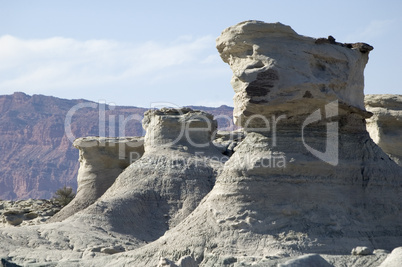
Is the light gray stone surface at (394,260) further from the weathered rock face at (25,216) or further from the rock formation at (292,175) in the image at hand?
the weathered rock face at (25,216)

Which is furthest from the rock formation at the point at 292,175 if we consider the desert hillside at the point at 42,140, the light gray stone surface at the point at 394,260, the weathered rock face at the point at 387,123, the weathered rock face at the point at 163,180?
the desert hillside at the point at 42,140

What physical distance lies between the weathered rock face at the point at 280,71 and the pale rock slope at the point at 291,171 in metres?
0.02

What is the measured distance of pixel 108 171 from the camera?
85.2 feet

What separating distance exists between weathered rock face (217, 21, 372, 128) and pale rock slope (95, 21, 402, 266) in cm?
2

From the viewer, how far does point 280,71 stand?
42.3 ft

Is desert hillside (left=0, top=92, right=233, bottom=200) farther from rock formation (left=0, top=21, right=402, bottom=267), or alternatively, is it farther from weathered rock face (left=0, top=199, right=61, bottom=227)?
rock formation (left=0, top=21, right=402, bottom=267)

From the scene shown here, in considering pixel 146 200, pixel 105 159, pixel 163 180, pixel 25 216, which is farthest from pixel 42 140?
pixel 146 200

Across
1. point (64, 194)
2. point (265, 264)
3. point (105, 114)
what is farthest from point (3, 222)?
point (105, 114)

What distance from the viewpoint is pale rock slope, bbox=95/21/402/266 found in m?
12.4

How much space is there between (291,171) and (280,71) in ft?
5.12

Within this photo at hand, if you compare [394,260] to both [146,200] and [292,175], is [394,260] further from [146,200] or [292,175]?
[146,200]

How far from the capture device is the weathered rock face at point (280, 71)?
13.0m

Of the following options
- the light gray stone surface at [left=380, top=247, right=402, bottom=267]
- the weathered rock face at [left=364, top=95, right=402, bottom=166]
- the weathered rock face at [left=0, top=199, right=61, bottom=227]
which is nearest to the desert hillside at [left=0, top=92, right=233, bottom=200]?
the weathered rock face at [left=0, top=199, right=61, bottom=227]

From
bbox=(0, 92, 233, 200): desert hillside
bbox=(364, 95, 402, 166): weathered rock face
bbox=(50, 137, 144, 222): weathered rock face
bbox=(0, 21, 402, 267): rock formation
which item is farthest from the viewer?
bbox=(0, 92, 233, 200): desert hillside
